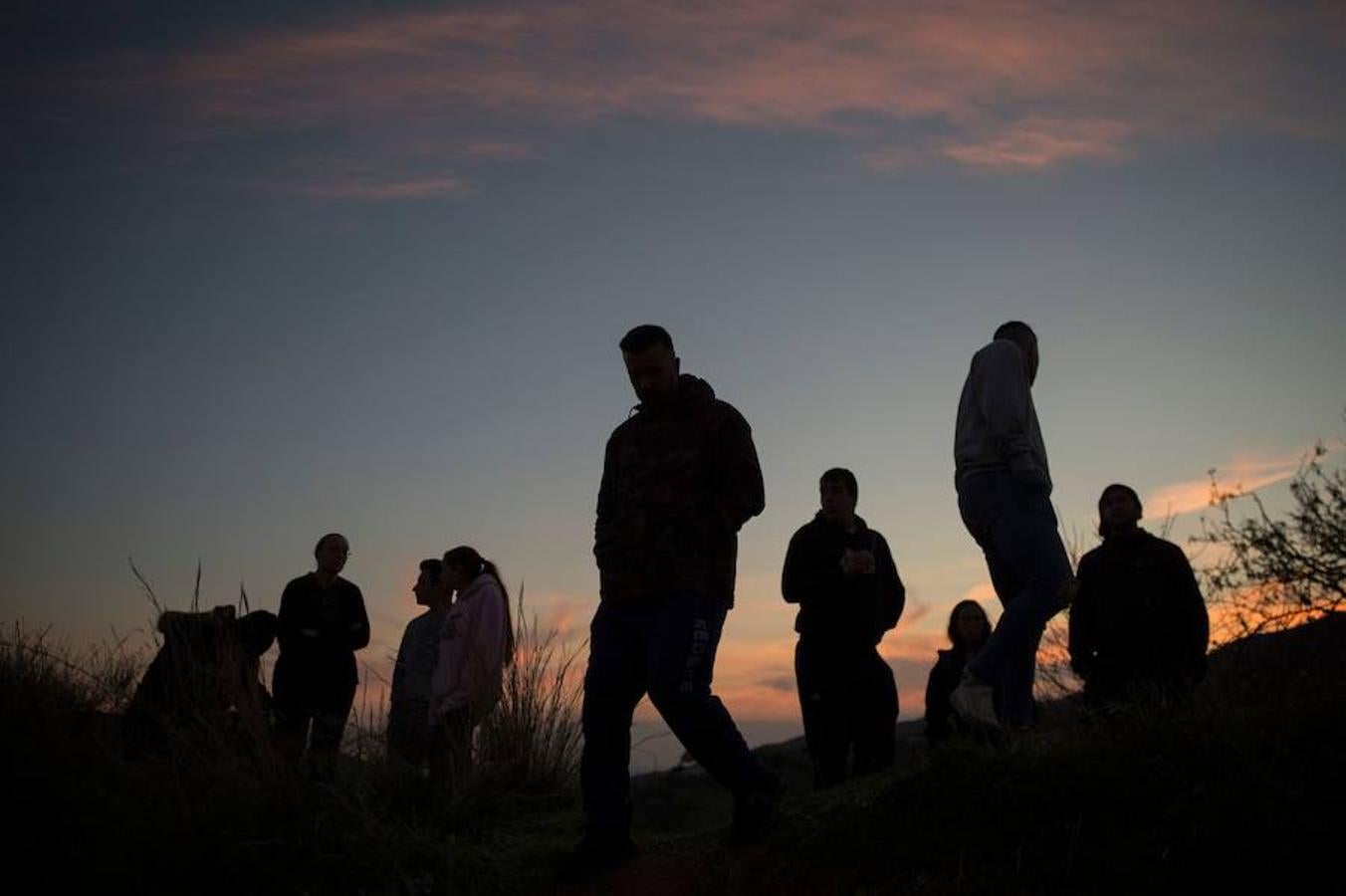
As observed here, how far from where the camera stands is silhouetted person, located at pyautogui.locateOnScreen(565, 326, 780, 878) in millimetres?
5145

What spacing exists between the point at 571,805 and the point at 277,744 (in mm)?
1528

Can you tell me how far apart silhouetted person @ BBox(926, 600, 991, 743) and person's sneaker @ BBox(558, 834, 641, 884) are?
10.3 ft

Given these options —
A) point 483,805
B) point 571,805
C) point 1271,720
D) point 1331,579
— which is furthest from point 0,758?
point 1331,579

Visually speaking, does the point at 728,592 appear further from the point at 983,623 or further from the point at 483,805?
the point at 983,623

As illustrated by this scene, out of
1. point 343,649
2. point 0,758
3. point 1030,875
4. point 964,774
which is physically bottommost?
point 1030,875

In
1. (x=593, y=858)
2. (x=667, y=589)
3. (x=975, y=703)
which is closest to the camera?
(x=667, y=589)

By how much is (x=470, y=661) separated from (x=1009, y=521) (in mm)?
3290

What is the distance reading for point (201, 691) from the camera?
703 centimetres

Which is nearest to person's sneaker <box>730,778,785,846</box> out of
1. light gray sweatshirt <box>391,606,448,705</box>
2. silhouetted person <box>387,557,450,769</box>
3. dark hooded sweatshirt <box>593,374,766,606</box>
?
dark hooded sweatshirt <box>593,374,766,606</box>

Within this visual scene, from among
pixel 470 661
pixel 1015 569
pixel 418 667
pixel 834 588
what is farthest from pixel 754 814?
pixel 418 667

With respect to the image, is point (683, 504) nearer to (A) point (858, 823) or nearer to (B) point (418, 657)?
(A) point (858, 823)

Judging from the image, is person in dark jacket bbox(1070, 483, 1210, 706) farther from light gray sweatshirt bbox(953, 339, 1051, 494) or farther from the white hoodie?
the white hoodie

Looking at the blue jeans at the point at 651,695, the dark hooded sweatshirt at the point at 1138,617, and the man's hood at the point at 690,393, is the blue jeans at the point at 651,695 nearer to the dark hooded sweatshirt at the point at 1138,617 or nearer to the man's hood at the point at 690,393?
the man's hood at the point at 690,393

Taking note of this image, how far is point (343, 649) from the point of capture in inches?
349
